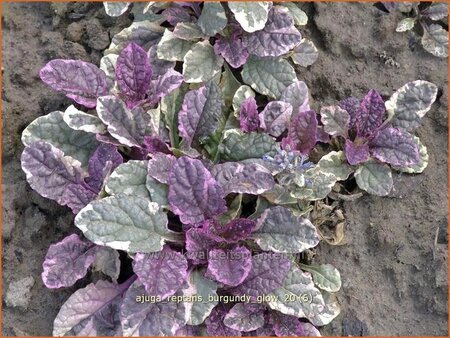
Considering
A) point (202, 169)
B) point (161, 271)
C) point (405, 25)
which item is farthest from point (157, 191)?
point (405, 25)

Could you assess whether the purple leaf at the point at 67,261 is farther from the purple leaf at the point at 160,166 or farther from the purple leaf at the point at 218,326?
the purple leaf at the point at 218,326

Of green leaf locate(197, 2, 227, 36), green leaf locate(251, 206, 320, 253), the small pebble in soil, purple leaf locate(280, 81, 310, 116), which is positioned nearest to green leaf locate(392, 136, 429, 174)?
purple leaf locate(280, 81, 310, 116)

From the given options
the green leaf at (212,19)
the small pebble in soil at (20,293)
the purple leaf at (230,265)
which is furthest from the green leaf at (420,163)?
the small pebble in soil at (20,293)

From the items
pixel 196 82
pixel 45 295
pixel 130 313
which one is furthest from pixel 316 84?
pixel 45 295

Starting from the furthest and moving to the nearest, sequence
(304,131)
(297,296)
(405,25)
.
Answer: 1. (405,25)
2. (304,131)
3. (297,296)

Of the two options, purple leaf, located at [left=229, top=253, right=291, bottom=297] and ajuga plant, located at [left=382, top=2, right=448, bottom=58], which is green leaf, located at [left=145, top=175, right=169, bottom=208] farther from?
ajuga plant, located at [left=382, top=2, right=448, bottom=58]

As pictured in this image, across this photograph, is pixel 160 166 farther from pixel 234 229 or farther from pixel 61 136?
pixel 61 136

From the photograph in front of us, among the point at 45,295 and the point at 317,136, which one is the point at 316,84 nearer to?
the point at 317,136
